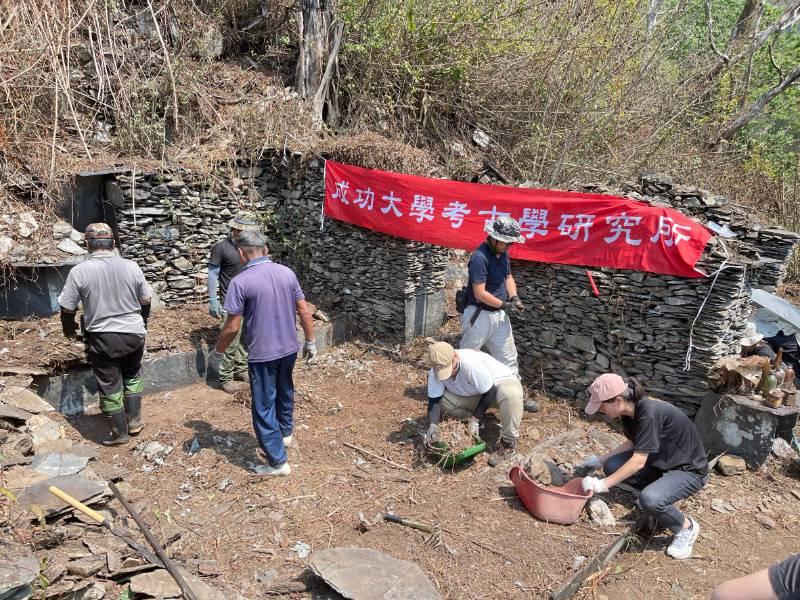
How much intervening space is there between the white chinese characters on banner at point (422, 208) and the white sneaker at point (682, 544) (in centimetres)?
414

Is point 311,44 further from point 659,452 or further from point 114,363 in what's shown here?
point 659,452

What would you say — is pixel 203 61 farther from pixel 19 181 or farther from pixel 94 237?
pixel 94 237

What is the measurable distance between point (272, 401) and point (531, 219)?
339 cm

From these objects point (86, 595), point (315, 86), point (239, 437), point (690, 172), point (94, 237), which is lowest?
point (239, 437)

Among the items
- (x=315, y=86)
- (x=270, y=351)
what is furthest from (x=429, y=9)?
(x=270, y=351)

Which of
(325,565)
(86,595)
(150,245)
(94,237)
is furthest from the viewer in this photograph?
(150,245)

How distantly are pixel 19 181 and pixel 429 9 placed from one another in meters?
Answer: 6.87

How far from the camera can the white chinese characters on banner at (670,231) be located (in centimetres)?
520

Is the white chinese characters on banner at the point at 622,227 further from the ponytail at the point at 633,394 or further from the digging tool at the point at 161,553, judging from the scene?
the digging tool at the point at 161,553

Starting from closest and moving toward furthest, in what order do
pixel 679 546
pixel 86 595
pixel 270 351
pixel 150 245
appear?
1. pixel 86 595
2. pixel 679 546
3. pixel 270 351
4. pixel 150 245

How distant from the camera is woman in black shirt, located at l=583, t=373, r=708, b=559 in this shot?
3869 mm

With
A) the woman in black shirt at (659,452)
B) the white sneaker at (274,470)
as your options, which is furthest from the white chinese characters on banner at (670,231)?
the white sneaker at (274,470)

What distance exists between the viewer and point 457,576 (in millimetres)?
3572

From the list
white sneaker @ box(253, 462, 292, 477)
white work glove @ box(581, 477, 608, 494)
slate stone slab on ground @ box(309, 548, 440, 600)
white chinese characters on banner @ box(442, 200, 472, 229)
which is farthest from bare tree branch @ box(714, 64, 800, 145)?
slate stone slab on ground @ box(309, 548, 440, 600)
